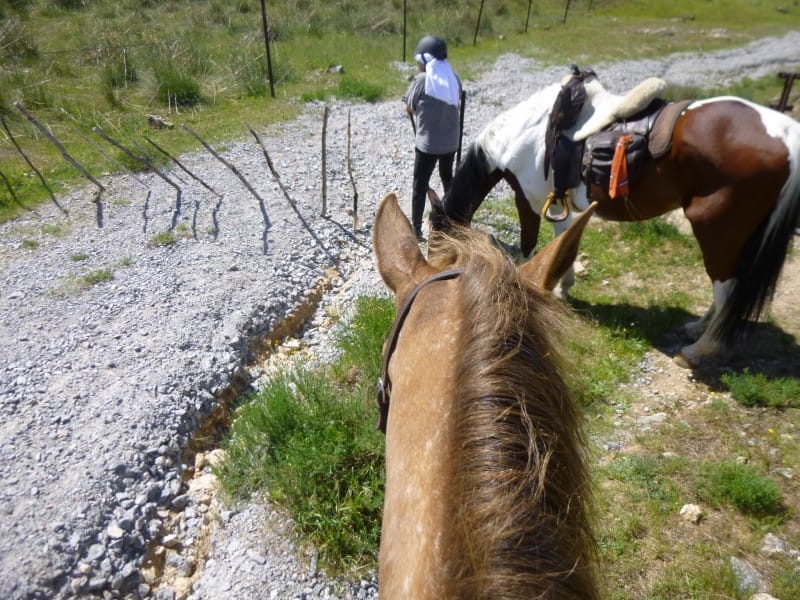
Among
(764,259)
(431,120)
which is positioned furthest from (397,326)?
(431,120)

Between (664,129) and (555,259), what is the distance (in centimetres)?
280

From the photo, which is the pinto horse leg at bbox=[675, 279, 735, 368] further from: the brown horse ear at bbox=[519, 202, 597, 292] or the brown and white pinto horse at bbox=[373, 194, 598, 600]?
the brown and white pinto horse at bbox=[373, 194, 598, 600]

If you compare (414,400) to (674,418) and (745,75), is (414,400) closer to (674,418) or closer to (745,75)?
(674,418)

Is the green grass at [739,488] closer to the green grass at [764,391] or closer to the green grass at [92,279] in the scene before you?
the green grass at [764,391]

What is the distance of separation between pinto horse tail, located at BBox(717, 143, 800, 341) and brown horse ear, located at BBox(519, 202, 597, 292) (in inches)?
106

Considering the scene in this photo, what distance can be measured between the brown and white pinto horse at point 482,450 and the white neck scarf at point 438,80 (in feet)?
13.2

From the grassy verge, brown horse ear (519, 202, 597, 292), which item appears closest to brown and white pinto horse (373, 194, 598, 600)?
brown horse ear (519, 202, 597, 292)

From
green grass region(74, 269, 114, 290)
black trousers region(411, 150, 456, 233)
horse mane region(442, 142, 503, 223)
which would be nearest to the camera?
horse mane region(442, 142, 503, 223)

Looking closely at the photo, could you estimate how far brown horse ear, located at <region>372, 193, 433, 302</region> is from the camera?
5.43ft

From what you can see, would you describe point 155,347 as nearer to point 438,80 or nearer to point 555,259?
point 438,80

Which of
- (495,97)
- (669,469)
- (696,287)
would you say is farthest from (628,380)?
(495,97)

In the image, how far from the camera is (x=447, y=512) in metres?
0.98

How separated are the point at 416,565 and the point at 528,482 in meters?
0.27

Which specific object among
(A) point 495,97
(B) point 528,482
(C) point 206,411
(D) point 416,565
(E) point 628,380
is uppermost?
(B) point 528,482
